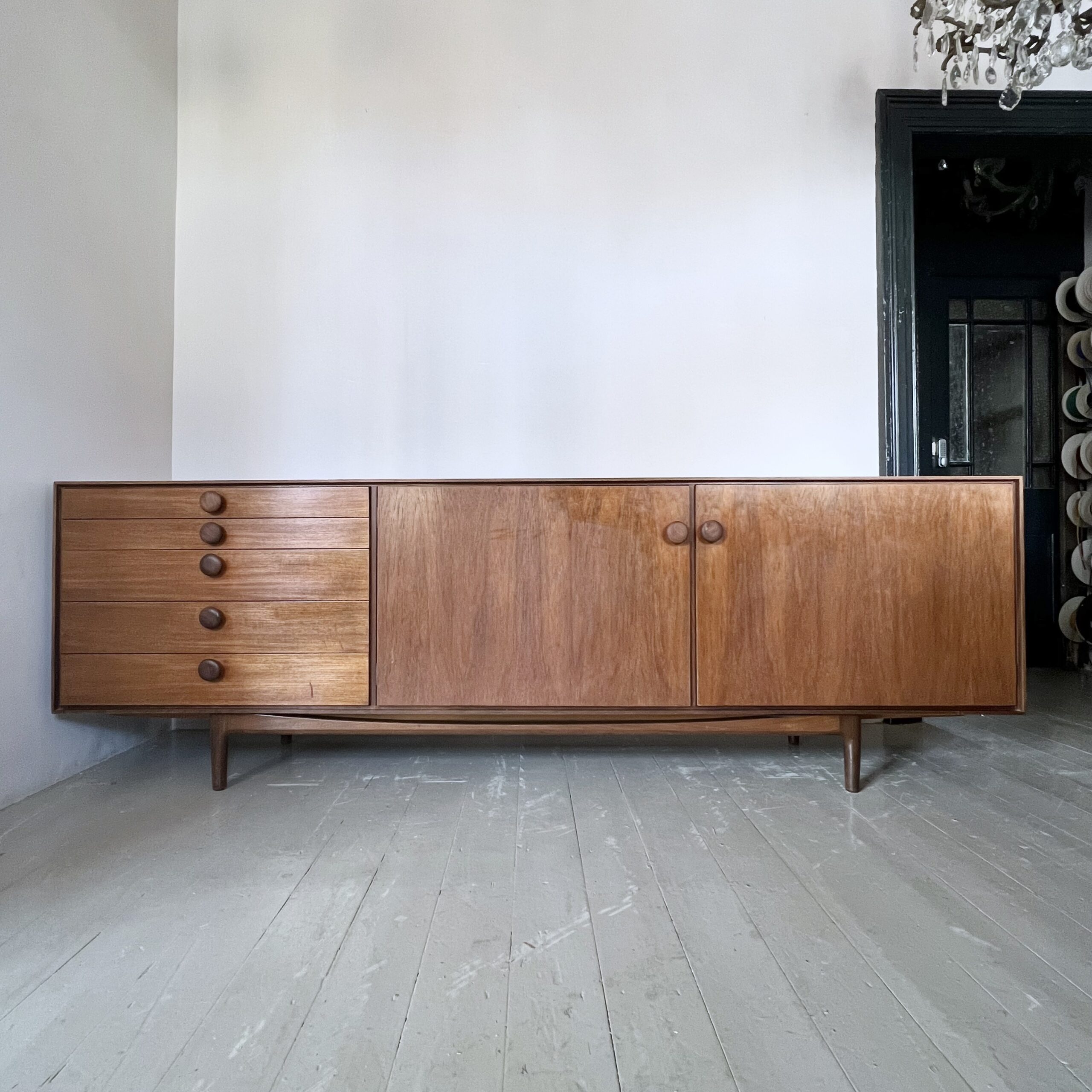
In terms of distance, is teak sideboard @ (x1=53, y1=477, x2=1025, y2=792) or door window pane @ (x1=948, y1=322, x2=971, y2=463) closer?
teak sideboard @ (x1=53, y1=477, x2=1025, y2=792)

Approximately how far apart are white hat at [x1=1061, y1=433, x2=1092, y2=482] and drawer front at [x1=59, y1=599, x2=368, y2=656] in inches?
148

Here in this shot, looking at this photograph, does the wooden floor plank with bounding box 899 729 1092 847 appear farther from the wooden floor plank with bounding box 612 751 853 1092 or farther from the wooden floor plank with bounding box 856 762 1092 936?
the wooden floor plank with bounding box 612 751 853 1092

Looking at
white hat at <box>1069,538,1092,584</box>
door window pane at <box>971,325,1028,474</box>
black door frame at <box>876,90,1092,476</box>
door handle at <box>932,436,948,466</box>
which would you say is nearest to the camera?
black door frame at <box>876,90,1092,476</box>

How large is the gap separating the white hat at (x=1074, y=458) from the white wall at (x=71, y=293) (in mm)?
4016

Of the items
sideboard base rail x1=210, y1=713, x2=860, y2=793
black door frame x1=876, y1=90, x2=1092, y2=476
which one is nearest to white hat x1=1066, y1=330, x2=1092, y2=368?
black door frame x1=876, y1=90, x2=1092, y2=476

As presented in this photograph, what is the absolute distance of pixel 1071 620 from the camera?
3.54 m

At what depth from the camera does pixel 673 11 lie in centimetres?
211

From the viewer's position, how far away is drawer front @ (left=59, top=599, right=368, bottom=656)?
1.48 m

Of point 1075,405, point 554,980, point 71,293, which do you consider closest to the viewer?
point 554,980

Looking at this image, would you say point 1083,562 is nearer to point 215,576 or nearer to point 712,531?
point 712,531

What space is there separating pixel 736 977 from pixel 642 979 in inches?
4.3

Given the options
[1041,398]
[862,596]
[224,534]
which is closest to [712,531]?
[862,596]

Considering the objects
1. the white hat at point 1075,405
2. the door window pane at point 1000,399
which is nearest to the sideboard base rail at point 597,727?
the door window pane at point 1000,399

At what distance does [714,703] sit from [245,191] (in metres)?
1.91
